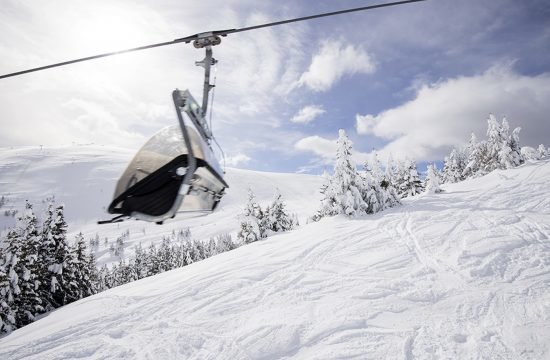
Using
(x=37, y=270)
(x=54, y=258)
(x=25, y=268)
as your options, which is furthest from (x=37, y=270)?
(x=25, y=268)

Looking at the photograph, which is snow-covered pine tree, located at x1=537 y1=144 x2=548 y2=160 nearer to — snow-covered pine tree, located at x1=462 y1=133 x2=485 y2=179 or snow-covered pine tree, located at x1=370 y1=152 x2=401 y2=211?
snow-covered pine tree, located at x1=462 y1=133 x2=485 y2=179

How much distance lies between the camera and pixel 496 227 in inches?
671

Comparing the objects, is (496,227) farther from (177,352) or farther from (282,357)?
(177,352)

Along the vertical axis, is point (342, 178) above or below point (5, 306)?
above

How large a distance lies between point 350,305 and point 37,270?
27.3m

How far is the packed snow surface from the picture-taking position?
29.6ft

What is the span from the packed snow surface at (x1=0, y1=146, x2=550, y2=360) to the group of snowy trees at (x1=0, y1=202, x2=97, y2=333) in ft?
35.9

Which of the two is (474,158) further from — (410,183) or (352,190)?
(352,190)

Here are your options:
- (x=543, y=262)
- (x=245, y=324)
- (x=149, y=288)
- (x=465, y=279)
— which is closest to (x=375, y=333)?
(x=245, y=324)

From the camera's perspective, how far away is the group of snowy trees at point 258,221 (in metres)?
39.9

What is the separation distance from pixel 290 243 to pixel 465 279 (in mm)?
11056

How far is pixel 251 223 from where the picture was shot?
40.1 meters

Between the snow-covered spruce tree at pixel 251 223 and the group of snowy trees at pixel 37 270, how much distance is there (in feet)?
58.9

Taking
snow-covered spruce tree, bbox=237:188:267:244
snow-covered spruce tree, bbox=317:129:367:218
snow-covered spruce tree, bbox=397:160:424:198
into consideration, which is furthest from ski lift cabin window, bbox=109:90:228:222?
snow-covered spruce tree, bbox=397:160:424:198
